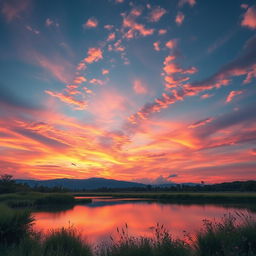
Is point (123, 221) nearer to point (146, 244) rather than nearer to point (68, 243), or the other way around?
point (68, 243)

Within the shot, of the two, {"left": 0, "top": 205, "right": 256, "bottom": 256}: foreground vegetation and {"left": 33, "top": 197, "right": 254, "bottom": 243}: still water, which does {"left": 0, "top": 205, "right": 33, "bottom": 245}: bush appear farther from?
{"left": 33, "top": 197, "right": 254, "bottom": 243}: still water

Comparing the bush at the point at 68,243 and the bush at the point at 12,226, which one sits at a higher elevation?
the bush at the point at 12,226

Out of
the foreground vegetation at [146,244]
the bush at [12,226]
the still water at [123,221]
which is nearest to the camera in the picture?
the foreground vegetation at [146,244]

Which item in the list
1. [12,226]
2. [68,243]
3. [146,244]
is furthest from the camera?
[12,226]

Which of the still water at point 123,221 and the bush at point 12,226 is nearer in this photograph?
the bush at point 12,226

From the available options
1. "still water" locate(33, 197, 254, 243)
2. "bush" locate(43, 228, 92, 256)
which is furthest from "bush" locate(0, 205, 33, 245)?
"still water" locate(33, 197, 254, 243)

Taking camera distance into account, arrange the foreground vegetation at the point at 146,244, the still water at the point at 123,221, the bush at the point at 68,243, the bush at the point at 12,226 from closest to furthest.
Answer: the foreground vegetation at the point at 146,244
the bush at the point at 68,243
the bush at the point at 12,226
the still water at the point at 123,221

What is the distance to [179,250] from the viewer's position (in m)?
6.43

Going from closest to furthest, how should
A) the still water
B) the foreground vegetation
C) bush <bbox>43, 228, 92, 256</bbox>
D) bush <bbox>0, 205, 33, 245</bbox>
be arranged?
the foreground vegetation
bush <bbox>43, 228, 92, 256</bbox>
bush <bbox>0, 205, 33, 245</bbox>
the still water

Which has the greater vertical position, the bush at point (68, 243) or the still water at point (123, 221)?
the still water at point (123, 221)

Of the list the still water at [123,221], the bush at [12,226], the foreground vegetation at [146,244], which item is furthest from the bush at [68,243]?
the bush at [12,226]

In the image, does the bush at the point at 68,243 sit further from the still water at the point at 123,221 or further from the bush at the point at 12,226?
the bush at the point at 12,226

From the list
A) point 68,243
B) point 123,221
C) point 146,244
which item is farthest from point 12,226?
point 123,221

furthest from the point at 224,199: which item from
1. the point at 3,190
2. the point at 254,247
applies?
the point at 3,190
